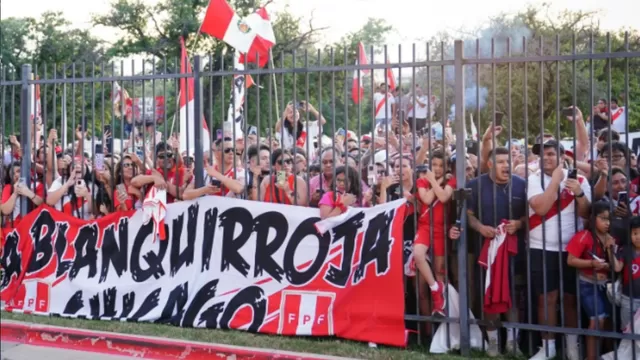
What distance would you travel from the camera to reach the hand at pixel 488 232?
6759 millimetres

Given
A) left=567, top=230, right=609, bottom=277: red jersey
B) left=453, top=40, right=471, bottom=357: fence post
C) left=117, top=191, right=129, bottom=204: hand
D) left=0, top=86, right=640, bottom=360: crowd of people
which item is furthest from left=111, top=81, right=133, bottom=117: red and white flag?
left=567, top=230, right=609, bottom=277: red jersey

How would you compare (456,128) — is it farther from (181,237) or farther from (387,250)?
(181,237)

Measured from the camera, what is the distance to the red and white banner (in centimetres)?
725

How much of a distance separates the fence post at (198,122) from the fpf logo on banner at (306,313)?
4.93ft

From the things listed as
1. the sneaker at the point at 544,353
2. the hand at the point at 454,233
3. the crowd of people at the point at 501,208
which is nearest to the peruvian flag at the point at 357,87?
the crowd of people at the point at 501,208

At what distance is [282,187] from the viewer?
7754mm

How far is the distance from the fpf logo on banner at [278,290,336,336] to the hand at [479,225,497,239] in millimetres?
1486

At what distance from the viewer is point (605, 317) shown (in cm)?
649

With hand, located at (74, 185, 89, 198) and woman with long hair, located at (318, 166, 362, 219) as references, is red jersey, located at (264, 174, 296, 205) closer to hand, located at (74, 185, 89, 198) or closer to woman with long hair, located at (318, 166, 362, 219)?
woman with long hair, located at (318, 166, 362, 219)

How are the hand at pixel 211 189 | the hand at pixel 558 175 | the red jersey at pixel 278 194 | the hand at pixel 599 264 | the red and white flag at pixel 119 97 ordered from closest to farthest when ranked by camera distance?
the hand at pixel 599 264 < the hand at pixel 558 175 < the red jersey at pixel 278 194 < the hand at pixel 211 189 < the red and white flag at pixel 119 97

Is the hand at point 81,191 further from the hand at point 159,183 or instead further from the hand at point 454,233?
the hand at point 454,233

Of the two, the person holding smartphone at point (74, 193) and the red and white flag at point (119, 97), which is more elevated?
the red and white flag at point (119, 97)

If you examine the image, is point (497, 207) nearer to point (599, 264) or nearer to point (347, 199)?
point (599, 264)

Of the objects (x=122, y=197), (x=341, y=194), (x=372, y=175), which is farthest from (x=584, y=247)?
(x=122, y=197)
